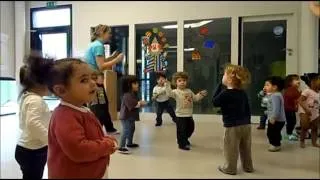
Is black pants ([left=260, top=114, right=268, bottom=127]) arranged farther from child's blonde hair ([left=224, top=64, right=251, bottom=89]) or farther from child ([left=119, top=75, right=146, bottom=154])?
child ([left=119, top=75, right=146, bottom=154])

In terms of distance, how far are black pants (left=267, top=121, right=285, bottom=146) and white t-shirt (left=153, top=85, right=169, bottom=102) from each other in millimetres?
701

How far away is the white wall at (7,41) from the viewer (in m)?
3.12

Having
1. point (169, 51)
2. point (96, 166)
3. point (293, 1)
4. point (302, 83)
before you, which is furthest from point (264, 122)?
point (96, 166)

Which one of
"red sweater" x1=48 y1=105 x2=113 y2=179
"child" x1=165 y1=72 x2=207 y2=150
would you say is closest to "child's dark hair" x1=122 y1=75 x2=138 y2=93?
"child" x1=165 y1=72 x2=207 y2=150

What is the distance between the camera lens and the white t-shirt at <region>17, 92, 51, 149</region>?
0.97 m

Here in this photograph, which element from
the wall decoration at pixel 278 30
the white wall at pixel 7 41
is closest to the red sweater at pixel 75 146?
the wall decoration at pixel 278 30

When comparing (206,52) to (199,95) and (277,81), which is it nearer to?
(199,95)

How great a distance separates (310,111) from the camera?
2.16m

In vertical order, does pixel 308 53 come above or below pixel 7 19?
below

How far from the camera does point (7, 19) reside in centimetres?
325

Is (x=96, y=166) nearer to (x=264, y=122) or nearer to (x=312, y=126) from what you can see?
(x=264, y=122)

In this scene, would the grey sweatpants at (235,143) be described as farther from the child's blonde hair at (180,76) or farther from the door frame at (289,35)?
the child's blonde hair at (180,76)

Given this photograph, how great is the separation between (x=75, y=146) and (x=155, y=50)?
106 centimetres

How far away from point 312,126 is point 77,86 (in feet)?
6.33
